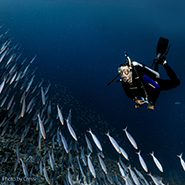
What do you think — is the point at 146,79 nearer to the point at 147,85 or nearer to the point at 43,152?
the point at 147,85

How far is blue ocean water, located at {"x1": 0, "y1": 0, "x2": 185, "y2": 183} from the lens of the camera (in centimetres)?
4316

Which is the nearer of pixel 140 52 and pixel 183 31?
pixel 183 31

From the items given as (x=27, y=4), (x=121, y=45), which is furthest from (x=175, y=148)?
(x=27, y=4)

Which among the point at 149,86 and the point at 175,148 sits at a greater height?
the point at 149,86

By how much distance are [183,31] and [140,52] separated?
1694 cm

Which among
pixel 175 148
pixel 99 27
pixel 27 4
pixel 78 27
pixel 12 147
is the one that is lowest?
pixel 175 148

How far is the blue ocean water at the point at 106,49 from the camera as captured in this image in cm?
4316

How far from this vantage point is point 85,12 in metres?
71.2

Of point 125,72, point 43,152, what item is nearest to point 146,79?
point 125,72

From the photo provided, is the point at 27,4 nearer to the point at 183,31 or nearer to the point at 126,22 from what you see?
the point at 126,22

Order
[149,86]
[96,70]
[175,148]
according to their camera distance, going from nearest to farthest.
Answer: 1. [149,86]
2. [175,148]
3. [96,70]

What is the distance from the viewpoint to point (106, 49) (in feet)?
221

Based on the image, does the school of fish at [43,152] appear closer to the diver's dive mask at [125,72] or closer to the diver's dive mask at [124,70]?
the diver's dive mask at [125,72]

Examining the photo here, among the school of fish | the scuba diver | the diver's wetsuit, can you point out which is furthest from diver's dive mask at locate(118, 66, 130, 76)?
the school of fish
